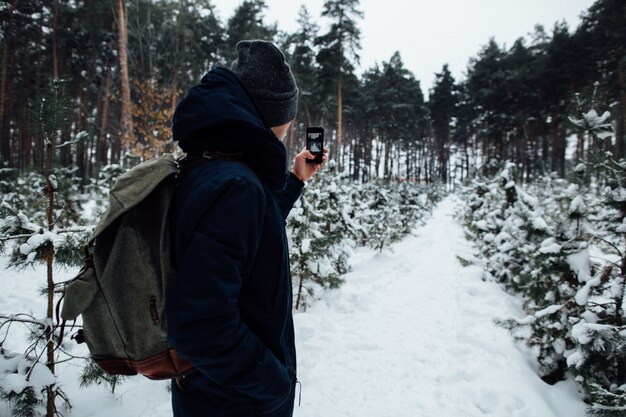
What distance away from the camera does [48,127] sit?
2297mm

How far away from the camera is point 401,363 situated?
4.11 metres

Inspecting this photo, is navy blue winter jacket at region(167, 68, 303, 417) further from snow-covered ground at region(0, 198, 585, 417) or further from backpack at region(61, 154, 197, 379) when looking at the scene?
snow-covered ground at region(0, 198, 585, 417)

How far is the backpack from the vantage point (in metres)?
1.04

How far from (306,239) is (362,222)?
20.8 feet

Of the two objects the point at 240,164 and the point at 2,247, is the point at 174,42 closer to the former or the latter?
the point at 2,247

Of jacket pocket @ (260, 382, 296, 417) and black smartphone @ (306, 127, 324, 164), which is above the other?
black smartphone @ (306, 127, 324, 164)

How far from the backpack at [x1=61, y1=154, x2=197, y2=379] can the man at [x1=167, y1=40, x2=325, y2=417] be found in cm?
8

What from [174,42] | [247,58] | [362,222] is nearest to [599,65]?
[362,222]

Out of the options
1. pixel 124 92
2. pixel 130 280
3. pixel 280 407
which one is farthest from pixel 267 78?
pixel 124 92

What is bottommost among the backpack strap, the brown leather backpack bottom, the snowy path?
the snowy path

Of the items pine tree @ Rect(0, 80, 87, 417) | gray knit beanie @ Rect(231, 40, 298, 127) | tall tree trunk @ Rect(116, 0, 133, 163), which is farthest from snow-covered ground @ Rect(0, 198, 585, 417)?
tall tree trunk @ Rect(116, 0, 133, 163)

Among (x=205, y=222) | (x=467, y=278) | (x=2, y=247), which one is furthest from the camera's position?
(x=467, y=278)

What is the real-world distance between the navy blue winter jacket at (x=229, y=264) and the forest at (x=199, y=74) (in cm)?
197

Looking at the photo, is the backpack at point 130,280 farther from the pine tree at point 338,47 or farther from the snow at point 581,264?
the pine tree at point 338,47
